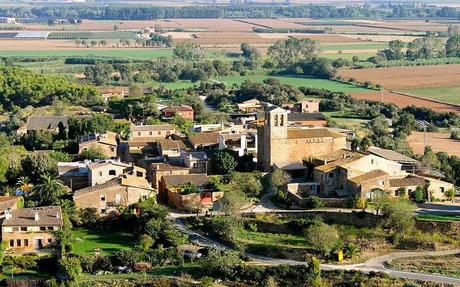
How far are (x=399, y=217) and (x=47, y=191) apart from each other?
15.0 meters

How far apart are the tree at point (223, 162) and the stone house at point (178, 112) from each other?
17.0 metres

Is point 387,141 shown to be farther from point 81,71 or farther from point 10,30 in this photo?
point 10,30

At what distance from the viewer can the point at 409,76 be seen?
3447 inches

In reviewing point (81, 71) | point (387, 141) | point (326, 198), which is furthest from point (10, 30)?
point (326, 198)

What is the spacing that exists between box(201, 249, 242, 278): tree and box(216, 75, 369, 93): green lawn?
1970 inches

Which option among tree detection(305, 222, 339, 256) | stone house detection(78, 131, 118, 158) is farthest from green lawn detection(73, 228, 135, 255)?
stone house detection(78, 131, 118, 158)

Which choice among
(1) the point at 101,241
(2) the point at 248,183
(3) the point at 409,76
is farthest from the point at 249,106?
(1) the point at 101,241

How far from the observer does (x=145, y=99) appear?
58.4m

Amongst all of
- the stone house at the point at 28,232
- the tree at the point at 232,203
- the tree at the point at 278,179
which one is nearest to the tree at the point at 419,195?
the tree at the point at 278,179

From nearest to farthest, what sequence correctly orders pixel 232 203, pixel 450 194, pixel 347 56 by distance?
pixel 232 203 → pixel 450 194 → pixel 347 56

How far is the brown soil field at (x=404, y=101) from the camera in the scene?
223 feet

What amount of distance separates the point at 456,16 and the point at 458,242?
165 metres

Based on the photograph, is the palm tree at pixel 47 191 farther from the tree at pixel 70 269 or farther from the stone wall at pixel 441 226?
the stone wall at pixel 441 226

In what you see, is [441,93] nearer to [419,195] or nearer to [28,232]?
[419,195]
